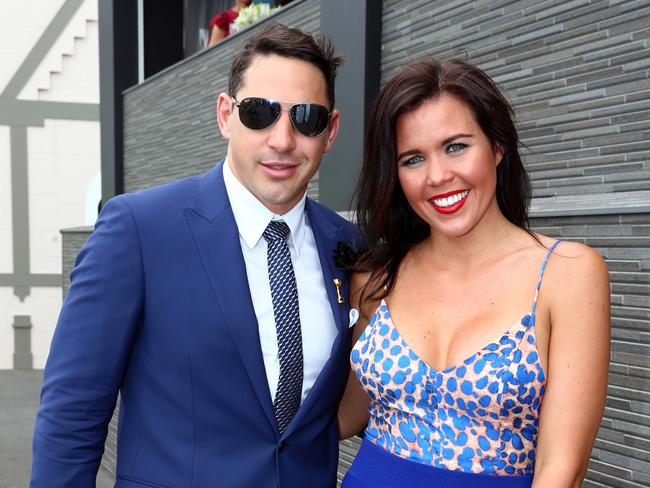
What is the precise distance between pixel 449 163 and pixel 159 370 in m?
1.00

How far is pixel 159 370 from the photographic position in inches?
84.7

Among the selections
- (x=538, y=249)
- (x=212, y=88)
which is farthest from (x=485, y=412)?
(x=212, y=88)

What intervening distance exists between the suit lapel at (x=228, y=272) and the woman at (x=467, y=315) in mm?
403

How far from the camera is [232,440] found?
2.15 meters

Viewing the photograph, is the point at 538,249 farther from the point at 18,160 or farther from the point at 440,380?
the point at 18,160

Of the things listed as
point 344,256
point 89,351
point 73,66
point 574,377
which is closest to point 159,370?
point 89,351

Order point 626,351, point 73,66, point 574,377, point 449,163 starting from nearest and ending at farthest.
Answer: point 574,377
point 449,163
point 626,351
point 73,66

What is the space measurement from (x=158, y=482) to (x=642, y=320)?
1.69m

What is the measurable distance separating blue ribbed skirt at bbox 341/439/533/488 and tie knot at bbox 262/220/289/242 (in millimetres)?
694

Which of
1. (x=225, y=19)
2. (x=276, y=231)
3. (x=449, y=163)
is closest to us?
(x=449, y=163)

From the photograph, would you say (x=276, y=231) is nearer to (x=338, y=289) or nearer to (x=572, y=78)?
(x=338, y=289)

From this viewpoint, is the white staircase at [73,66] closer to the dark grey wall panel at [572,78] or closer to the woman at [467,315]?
the dark grey wall panel at [572,78]

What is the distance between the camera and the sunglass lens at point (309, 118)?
2289mm

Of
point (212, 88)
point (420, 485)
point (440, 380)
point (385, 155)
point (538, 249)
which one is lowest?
point (420, 485)
